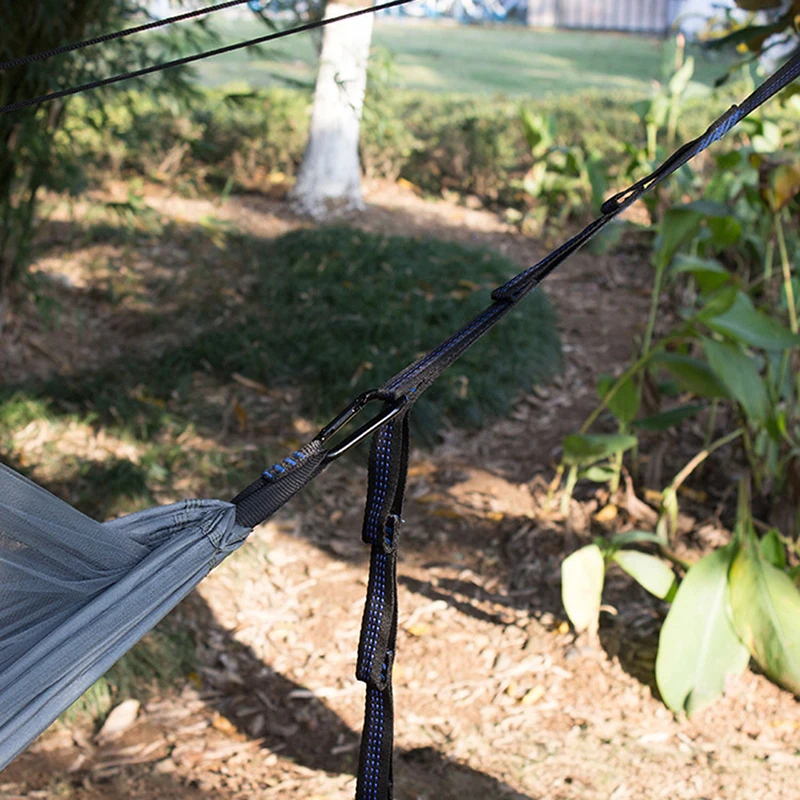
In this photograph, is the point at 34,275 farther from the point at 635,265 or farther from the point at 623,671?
the point at 635,265

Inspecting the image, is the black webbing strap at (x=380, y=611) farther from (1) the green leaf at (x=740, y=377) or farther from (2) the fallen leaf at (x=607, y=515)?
(2) the fallen leaf at (x=607, y=515)

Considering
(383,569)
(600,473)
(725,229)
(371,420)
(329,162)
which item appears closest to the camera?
(371,420)

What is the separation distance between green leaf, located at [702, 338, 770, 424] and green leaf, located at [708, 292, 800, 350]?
5 centimetres

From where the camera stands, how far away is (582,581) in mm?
2822

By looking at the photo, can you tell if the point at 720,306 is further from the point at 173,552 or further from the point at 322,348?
the point at 322,348

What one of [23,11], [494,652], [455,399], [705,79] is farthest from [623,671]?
[705,79]

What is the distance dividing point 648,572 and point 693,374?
2.19 feet

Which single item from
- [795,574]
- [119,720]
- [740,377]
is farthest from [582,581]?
[119,720]

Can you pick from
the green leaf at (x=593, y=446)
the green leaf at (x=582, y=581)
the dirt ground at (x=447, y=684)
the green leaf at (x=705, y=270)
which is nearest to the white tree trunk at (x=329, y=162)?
the dirt ground at (x=447, y=684)

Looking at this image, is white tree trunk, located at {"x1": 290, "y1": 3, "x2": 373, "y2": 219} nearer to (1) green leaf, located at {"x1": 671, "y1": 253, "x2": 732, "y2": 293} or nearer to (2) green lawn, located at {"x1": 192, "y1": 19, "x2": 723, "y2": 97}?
(1) green leaf, located at {"x1": 671, "y1": 253, "x2": 732, "y2": 293}

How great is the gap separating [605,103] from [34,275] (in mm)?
6306

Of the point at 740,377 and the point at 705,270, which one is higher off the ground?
the point at 705,270

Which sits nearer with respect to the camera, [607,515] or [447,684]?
[447,684]

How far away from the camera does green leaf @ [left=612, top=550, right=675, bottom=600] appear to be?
9.11 feet
